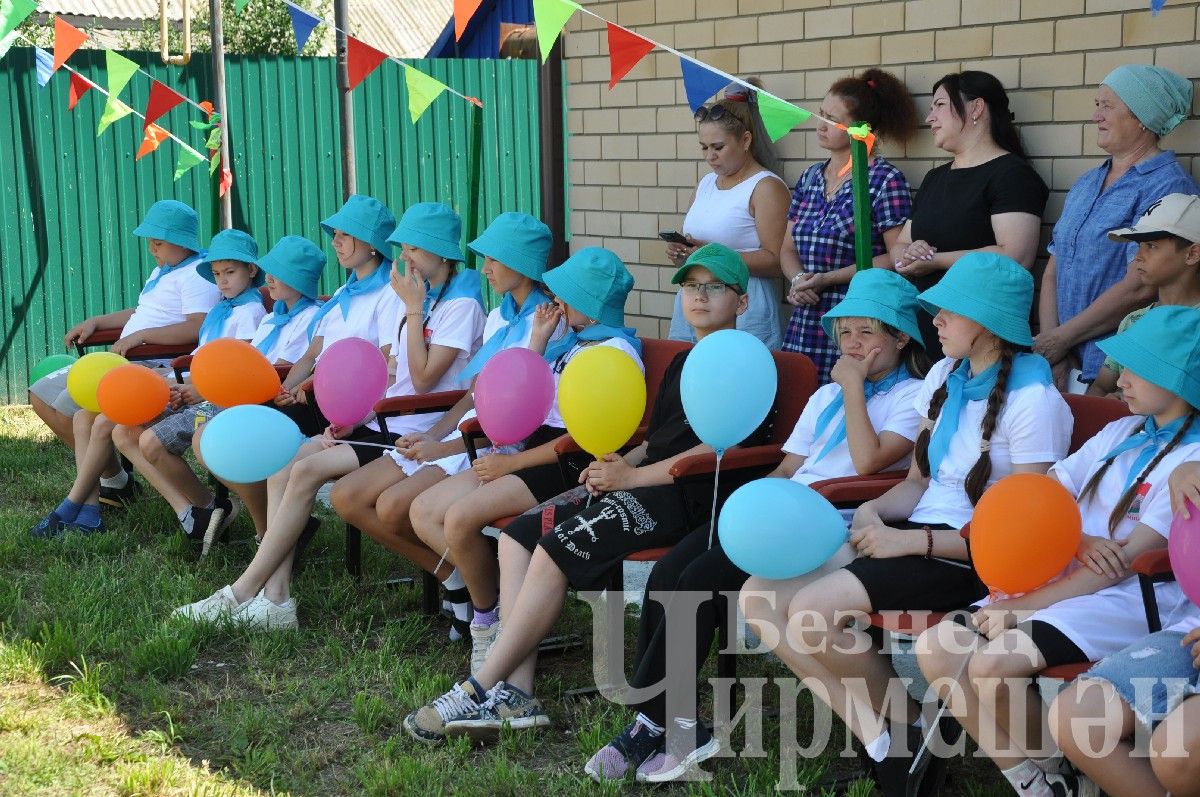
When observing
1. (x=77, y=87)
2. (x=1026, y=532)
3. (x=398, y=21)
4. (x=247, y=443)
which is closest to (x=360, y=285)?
(x=247, y=443)

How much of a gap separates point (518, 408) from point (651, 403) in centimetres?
52

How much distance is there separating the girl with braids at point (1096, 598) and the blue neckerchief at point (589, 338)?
5.46 feet

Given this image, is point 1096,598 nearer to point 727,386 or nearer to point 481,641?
point 727,386

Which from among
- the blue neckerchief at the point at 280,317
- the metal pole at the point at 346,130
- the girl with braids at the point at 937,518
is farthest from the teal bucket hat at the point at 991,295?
the metal pole at the point at 346,130

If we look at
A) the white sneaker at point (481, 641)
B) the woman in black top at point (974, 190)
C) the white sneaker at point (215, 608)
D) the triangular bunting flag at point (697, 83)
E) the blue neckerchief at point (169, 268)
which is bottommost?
the white sneaker at point (215, 608)

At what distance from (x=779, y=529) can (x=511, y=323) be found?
1.77 meters

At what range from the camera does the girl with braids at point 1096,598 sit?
2.76 m

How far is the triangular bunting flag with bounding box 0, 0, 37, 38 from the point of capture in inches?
230

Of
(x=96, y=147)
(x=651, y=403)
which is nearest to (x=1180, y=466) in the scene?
(x=651, y=403)

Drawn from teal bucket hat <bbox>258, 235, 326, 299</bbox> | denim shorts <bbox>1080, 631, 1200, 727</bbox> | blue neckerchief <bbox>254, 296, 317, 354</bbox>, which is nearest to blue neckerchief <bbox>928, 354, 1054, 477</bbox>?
denim shorts <bbox>1080, 631, 1200, 727</bbox>

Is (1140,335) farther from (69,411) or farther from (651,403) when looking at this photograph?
(69,411)

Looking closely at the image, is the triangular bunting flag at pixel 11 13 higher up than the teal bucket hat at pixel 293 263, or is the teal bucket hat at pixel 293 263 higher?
the triangular bunting flag at pixel 11 13

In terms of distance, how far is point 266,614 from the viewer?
14.7ft

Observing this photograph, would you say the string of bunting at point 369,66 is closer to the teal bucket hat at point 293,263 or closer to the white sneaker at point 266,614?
the teal bucket hat at point 293,263
